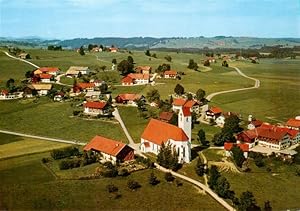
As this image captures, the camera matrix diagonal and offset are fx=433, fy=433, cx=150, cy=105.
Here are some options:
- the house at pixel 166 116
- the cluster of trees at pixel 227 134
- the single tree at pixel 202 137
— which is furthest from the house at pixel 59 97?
the cluster of trees at pixel 227 134

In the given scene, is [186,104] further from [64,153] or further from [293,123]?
[64,153]

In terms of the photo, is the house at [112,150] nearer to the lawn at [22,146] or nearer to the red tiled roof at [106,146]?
the red tiled roof at [106,146]

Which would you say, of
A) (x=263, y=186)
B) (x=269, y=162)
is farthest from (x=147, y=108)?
(x=263, y=186)

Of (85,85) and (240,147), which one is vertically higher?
(85,85)

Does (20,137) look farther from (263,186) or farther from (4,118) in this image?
(263,186)

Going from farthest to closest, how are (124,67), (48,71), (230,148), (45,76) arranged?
(124,67) → (48,71) → (45,76) → (230,148)

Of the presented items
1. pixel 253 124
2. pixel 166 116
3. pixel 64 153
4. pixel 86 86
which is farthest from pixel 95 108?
A: pixel 253 124
